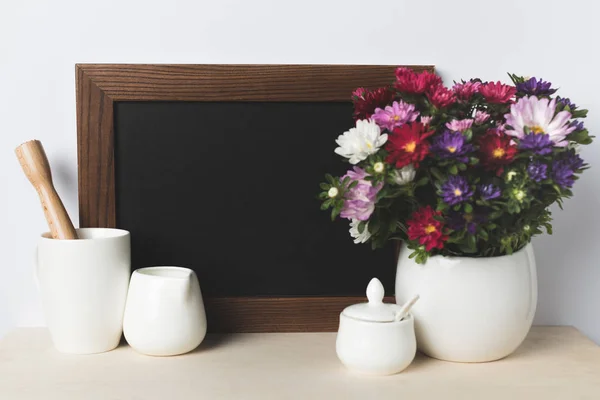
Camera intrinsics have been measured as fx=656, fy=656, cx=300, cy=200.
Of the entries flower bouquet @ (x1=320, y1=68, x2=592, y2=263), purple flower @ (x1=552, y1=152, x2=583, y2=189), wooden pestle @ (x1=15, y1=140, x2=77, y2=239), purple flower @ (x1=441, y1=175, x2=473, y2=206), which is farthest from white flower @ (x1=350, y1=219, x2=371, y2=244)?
wooden pestle @ (x1=15, y1=140, x2=77, y2=239)

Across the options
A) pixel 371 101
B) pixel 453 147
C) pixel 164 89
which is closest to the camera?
pixel 453 147

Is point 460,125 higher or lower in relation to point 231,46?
lower

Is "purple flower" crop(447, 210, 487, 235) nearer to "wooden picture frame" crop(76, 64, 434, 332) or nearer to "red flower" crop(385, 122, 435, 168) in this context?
"red flower" crop(385, 122, 435, 168)

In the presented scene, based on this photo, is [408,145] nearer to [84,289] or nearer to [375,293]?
[375,293]

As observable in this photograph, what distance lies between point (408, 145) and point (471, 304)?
22 centimetres

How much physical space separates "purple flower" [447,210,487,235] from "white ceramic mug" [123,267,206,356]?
0.35 metres

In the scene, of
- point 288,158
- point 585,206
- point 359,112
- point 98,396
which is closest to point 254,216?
point 288,158

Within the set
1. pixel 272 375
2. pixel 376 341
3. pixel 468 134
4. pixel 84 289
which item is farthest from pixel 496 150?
pixel 84 289

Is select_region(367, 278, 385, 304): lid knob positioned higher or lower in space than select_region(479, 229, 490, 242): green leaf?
lower

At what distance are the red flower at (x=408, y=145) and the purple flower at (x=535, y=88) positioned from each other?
176 mm

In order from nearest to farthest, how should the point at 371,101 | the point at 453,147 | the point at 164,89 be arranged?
the point at 453,147, the point at 371,101, the point at 164,89

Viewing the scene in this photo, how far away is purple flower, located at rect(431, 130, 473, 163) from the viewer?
76 cm

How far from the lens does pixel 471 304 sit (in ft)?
2.68

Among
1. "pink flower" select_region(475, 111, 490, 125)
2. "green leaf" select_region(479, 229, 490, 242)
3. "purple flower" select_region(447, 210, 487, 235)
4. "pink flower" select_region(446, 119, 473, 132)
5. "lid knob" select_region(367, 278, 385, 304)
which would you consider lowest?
"lid knob" select_region(367, 278, 385, 304)
